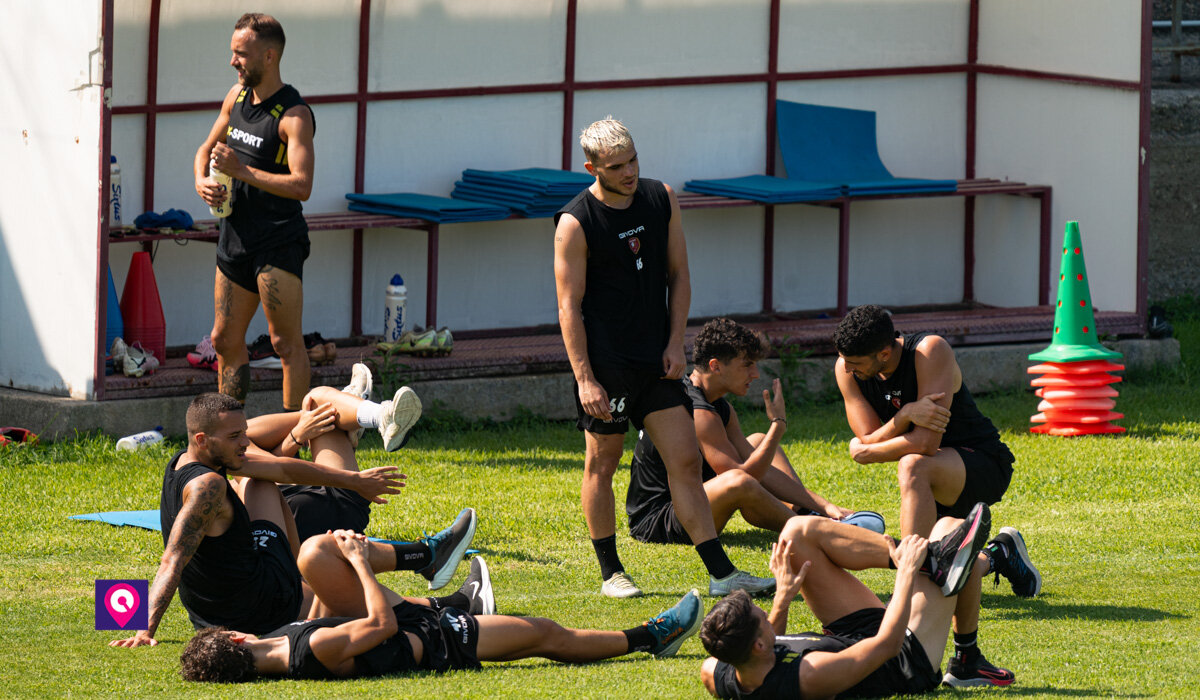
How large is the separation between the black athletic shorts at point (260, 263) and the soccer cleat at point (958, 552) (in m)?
4.49

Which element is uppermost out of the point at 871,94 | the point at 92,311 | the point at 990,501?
the point at 871,94

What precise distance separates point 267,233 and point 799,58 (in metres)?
6.10

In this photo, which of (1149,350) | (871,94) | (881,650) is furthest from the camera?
(871,94)

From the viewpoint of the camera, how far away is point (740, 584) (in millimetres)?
7430

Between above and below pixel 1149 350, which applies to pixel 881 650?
below

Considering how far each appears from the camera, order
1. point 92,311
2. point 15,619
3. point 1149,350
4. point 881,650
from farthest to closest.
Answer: point 1149,350 < point 92,311 < point 15,619 < point 881,650

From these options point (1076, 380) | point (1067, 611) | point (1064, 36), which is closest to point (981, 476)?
point (1067, 611)

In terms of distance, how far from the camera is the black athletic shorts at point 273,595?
6.34 metres

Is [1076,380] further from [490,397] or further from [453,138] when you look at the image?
[453,138]

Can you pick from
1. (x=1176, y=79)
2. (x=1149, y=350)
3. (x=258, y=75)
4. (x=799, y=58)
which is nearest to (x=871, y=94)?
(x=799, y=58)

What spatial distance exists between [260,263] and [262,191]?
1.26 feet

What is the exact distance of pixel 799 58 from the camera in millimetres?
14023

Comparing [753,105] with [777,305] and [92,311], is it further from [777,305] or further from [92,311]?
[92,311]

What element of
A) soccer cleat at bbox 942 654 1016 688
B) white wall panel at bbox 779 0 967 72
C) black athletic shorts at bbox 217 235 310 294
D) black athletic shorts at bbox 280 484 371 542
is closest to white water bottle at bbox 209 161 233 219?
black athletic shorts at bbox 217 235 310 294
